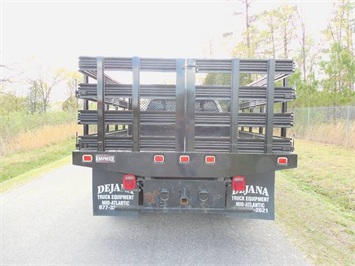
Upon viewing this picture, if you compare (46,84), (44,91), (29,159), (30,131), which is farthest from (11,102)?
(29,159)

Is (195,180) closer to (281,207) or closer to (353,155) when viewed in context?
(281,207)

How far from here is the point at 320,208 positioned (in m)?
4.97

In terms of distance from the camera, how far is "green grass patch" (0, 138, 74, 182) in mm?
9305

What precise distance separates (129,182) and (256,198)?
1.47 metres

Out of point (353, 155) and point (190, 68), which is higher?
point (190, 68)

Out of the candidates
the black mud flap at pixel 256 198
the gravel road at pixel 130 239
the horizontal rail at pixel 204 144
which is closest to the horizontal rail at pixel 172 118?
the horizontal rail at pixel 204 144

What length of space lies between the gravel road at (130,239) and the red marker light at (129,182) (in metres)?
0.81

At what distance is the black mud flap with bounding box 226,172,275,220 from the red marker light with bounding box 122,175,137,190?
106cm

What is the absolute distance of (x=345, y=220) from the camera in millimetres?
4477

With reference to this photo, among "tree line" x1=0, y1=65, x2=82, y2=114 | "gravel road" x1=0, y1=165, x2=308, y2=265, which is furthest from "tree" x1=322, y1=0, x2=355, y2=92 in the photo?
"tree line" x1=0, y1=65, x2=82, y2=114

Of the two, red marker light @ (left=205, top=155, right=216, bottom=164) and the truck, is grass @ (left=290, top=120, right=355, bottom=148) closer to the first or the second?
the truck

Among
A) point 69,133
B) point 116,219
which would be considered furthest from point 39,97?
point 116,219

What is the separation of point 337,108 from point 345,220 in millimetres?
11038

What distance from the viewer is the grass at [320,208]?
3432mm
